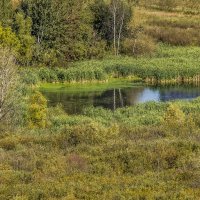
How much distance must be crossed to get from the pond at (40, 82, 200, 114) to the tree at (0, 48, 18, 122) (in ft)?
42.3

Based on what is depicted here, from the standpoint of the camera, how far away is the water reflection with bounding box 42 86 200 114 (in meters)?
55.0

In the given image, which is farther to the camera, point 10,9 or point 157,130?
point 10,9

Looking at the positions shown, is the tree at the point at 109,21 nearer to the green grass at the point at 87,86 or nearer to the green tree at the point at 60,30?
the green tree at the point at 60,30

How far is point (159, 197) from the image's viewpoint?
53.3 feet

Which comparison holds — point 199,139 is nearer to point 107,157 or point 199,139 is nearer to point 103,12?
point 107,157

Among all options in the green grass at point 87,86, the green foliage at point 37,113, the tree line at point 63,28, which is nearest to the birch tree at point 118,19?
the tree line at point 63,28

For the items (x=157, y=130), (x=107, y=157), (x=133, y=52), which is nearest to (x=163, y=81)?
(x=133, y=52)

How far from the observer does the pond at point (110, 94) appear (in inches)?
2174

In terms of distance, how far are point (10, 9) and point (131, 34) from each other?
20.2 meters

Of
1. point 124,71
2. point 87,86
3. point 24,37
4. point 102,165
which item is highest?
point 24,37

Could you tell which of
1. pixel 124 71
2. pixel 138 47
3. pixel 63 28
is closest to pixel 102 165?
pixel 124 71

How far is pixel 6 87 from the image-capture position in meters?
37.8

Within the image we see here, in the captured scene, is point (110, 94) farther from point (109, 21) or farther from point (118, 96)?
point (109, 21)

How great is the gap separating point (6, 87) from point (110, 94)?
23.8 m
